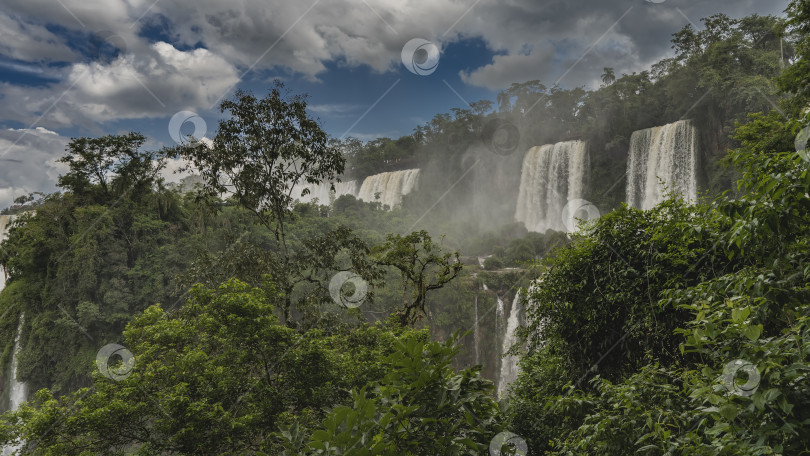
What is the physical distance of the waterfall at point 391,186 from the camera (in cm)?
4584

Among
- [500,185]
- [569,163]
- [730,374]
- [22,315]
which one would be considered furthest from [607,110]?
[22,315]

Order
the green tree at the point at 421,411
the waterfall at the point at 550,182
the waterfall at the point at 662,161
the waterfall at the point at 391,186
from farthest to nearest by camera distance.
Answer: the waterfall at the point at 391,186 → the waterfall at the point at 550,182 → the waterfall at the point at 662,161 → the green tree at the point at 421,411

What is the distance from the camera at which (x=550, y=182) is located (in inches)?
1304

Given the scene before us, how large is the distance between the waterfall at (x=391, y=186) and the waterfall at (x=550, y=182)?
13040 millimetres

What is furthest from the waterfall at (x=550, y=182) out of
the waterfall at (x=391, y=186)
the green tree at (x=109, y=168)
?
the green tree at (x=109, y=168)

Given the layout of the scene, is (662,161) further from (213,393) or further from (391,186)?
(391,186)

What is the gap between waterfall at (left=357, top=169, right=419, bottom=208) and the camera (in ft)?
150

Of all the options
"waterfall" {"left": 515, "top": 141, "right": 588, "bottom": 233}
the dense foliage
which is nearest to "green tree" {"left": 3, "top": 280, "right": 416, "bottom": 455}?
the dense foliage

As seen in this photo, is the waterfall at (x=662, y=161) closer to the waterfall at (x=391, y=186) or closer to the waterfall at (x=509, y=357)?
the waterfall at (x=509, y=357)


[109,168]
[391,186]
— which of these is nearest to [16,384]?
[109,168]

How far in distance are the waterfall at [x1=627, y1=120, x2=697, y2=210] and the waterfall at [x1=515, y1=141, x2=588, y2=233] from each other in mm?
3678

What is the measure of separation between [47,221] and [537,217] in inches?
1276

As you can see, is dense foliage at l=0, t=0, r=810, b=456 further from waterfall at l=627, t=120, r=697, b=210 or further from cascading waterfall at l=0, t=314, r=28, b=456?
waterfall at l=627, t=120, r=697, b=210

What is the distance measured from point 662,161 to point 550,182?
8556mm
